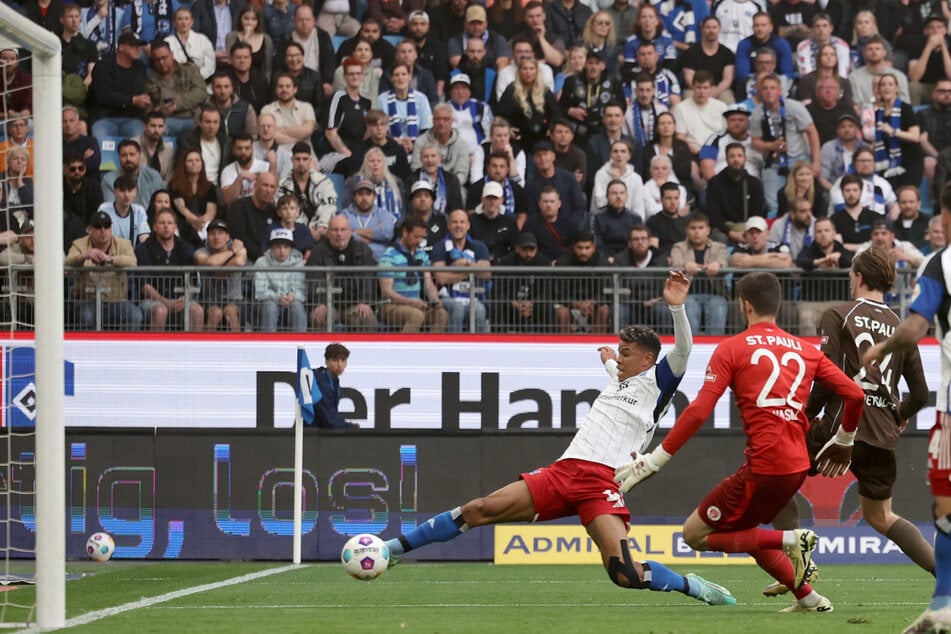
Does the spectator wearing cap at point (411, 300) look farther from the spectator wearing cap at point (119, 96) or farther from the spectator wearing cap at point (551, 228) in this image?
the spectator wearing cap at point (119, 96)

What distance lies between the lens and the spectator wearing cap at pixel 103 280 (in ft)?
49.1

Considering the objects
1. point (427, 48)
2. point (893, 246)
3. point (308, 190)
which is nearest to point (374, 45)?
point (427, 48)

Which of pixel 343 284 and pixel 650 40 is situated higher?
pixel 650 40

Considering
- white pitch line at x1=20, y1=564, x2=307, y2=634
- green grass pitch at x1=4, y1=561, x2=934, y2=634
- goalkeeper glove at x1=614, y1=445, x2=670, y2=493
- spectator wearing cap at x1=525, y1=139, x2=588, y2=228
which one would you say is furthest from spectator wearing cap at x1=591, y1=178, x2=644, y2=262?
goalkeeper glove at x1=614, y1=445, x2=670, y2=493

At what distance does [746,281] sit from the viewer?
8133mm

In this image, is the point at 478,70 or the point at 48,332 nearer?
the point at 48,332

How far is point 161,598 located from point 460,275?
246 inches

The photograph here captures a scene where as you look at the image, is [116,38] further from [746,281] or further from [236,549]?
[746,281]

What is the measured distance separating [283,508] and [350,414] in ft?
4.08

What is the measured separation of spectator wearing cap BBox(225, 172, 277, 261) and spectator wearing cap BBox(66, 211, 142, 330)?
4.32 ft

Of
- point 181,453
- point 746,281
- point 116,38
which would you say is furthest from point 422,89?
point 746,281

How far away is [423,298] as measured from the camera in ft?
50.0

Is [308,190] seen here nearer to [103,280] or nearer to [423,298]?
[423,298]

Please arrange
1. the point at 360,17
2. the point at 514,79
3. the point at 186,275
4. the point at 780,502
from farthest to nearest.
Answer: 1. the point at 360,17
2. the point at 514,79
3. the point at 186,275
4. the point at 780,502
